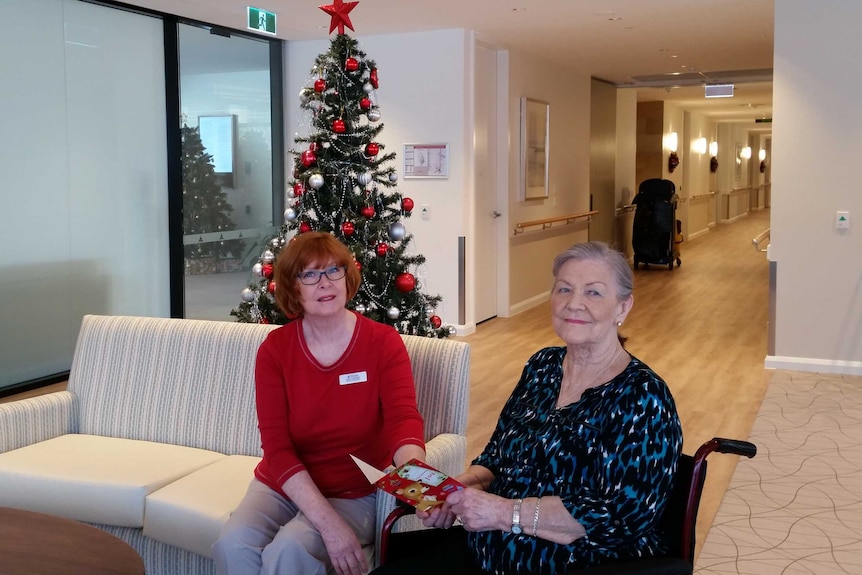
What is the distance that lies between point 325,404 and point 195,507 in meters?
0.60

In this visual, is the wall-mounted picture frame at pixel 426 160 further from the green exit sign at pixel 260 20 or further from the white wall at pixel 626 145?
the white wall at pixel 626 145

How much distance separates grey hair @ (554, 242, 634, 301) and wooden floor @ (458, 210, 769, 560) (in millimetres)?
1846

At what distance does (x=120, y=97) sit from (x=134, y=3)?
0.69m

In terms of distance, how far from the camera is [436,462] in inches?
103

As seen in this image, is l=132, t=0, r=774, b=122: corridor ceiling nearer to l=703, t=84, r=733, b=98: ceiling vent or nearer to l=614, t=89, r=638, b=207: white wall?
l=703, t=84, r=733, b=98: ceiling vent

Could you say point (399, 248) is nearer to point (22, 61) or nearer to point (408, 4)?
point (408, 4)

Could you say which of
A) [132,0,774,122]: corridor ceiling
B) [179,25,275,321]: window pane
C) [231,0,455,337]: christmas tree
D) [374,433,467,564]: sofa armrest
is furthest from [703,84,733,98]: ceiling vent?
[374,433,467,564]: sofa armrest

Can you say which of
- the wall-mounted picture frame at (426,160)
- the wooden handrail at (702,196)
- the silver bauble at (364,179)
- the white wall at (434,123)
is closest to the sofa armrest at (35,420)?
the silver bauble at (364,179)

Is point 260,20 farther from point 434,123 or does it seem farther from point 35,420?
point 35,420

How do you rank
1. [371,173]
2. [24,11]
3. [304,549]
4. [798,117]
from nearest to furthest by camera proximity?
[304,549], [371,173], [24,11], [798,117]

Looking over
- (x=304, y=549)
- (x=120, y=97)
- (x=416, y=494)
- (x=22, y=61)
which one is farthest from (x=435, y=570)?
(x=120, y=97)

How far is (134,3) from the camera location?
6375mm

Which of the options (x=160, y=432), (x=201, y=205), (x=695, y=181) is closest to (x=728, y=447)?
(x=160, y=432)

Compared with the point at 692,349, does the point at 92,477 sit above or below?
above
